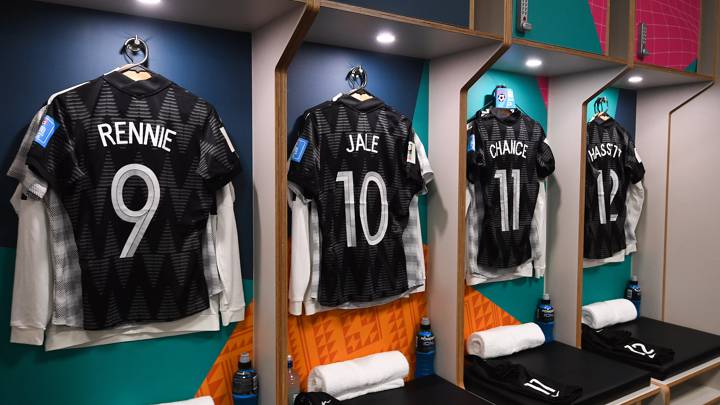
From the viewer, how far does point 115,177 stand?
151 centimetres

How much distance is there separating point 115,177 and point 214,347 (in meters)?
0.66

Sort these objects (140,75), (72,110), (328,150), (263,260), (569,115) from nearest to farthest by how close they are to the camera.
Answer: (72,110), (140,75), (263,260), (328,150), (569,115)

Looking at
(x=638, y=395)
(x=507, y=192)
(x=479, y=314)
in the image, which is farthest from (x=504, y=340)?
(x=507, y=192)

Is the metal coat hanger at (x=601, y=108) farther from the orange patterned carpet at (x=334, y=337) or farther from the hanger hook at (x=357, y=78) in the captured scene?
the hanger hook at (x=357, y=78)

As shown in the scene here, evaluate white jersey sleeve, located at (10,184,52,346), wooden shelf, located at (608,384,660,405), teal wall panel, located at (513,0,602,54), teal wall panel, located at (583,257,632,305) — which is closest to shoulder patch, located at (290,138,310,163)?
white jersey sleeve, located at (10,184,52,346)

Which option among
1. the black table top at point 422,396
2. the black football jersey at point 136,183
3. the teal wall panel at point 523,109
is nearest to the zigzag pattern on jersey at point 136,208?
the black football jersey at point 136,183

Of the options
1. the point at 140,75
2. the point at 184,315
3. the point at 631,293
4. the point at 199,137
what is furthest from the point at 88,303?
the point at 631,293

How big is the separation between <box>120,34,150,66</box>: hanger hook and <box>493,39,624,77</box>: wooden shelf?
1.26 meters

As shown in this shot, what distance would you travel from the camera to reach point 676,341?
263 centimetres

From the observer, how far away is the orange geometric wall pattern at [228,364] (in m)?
1.77

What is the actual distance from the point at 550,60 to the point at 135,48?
5.33 feet

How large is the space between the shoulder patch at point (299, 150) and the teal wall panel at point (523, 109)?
2.94ft

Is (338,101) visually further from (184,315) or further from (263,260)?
(184,315)

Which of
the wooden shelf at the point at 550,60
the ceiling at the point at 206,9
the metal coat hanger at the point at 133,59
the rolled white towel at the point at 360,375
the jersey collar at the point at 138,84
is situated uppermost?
the wooden shelf at the point at 550,60
